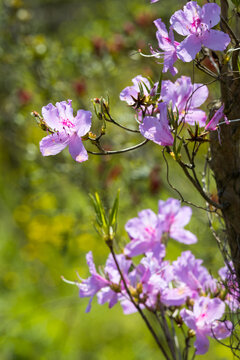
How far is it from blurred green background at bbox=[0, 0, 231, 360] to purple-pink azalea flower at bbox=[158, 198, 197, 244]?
2.01 feet

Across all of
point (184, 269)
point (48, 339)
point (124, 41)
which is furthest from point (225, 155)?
point (48, 339)

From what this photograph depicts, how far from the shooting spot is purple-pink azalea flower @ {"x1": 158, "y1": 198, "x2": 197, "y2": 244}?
2.41 feet

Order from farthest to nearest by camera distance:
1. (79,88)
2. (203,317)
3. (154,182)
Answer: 1. (79,88)
2. (154,182)
3. (203,317)

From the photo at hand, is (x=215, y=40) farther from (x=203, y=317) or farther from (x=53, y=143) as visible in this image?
(x=203, y=317)

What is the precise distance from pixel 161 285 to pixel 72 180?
1226 mm

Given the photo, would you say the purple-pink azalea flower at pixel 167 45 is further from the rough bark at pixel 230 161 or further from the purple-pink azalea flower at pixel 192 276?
the purple-pink azalea flower at pixel 192 276

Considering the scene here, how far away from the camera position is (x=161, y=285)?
65 cm

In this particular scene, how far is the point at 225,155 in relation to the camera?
0.61 metres

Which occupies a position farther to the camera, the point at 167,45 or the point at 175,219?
the point at 175,219

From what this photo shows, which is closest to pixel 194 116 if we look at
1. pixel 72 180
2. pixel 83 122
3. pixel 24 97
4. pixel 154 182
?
pixel 83 122

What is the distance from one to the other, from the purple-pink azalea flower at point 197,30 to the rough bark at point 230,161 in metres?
0.07

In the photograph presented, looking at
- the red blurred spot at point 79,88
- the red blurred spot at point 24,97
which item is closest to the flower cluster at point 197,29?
the red blurred spot at point 79,88

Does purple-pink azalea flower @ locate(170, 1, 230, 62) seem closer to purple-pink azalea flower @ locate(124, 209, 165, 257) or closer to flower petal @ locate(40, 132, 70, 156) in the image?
flower petal @ locate(40, 132, 70, 156)

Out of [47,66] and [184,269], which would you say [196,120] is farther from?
[47,66]
